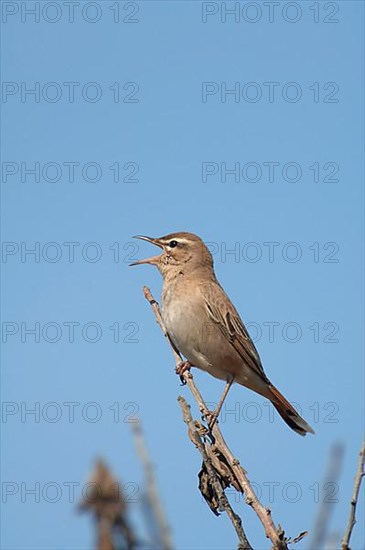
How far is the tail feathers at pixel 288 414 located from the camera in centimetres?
847

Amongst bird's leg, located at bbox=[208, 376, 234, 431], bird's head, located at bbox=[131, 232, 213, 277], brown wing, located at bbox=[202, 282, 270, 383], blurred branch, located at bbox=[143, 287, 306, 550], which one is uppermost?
bird's head, located at bbox=[131, 232, 213, 277]

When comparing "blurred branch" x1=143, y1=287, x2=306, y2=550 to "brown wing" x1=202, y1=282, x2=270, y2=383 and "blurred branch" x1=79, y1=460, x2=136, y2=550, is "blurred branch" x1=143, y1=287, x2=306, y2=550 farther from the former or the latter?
"brown wing" x1=202, y1=282, x2=270, y2=383

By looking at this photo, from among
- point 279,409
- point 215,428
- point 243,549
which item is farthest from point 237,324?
point 243,549

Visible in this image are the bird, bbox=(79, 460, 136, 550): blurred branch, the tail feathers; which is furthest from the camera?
the tail feathers

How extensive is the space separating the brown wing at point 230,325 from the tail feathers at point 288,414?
0.66 ft

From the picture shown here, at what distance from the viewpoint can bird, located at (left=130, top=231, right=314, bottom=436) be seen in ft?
27.4

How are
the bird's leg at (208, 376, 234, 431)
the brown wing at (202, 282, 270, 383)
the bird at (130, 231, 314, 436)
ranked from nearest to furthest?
the bird's leg at (208, 376, 234, 431), the bird at (130, 231, 314, 436), the brown wing at (202, 282, 270, 383)

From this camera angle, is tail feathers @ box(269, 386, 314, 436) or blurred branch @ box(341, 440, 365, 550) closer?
blurred branch @ box(341, 440, 365, 550)

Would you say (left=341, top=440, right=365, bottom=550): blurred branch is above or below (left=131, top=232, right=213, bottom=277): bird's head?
below

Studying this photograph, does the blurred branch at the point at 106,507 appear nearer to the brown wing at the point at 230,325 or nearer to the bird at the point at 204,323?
the bird at the point at 204,323

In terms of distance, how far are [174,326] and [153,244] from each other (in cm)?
106

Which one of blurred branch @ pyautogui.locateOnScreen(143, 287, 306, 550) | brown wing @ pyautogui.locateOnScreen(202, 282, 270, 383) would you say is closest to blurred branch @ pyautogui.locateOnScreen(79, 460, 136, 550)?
blurred branch @ pyautogui.locateOnScreen(143, 287, 306, 550)

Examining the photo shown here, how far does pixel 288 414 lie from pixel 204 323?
1306 mm

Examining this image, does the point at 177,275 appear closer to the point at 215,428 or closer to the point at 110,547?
the point at 215,428
